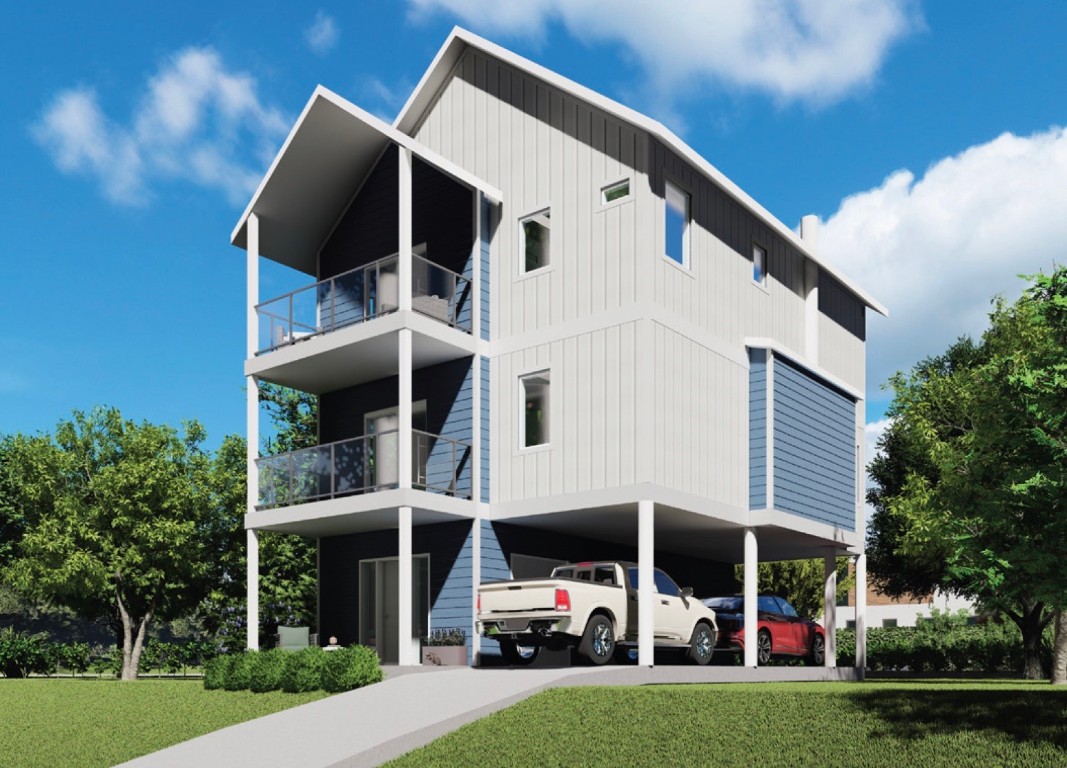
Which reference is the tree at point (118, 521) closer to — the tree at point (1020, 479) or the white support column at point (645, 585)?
the white support column at point (645, 585)

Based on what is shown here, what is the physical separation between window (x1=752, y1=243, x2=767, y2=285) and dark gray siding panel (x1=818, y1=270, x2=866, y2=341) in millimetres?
2761

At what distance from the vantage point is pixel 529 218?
24844 millimetres

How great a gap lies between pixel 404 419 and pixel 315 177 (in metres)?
7.89

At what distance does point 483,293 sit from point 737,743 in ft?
42.5

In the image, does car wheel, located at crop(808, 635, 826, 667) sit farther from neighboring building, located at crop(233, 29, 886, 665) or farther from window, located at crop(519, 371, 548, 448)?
window, located at crop(519, 371, 548, 448)

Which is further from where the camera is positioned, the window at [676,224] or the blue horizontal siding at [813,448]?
the blue horizontal siding at [813,448]

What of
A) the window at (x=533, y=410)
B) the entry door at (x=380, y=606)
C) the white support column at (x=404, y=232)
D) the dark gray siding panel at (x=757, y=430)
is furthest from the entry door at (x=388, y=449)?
the dark gray siding panel at (x=757, y=430)

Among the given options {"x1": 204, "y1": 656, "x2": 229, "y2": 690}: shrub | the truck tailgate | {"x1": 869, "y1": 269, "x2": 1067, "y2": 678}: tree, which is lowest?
{"x1": 204, "y1": 656, "x2": 229, "y2": 690}: shrub

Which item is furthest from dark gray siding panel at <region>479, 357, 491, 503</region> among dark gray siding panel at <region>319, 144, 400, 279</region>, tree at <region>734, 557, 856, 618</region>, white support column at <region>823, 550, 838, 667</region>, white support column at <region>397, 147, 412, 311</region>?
tree at <region>734, 557, 856, 618</region>

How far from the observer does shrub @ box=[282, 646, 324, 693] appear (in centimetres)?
2038

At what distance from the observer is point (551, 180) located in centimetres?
2448

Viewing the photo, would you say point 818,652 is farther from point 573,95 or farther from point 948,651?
point 573,95

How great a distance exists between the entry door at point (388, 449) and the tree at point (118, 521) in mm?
8931

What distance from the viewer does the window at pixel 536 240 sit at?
Answer: 24.4 meters
